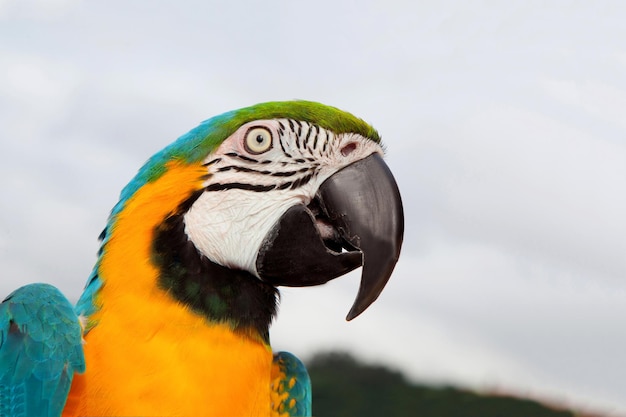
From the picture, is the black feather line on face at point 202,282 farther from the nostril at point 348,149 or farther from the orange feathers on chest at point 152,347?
the nostril at point 348,149

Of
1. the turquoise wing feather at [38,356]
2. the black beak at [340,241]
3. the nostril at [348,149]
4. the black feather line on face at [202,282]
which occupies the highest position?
the nostril at [348,149]

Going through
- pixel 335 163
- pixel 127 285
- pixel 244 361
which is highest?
pixel 335 163

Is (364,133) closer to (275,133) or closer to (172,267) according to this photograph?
(275,133)

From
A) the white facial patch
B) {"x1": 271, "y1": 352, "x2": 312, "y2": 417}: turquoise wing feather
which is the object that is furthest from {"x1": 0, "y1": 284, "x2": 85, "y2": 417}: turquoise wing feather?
{"x1": 271, "y1": 352, "x2": 312, "y2": 417}: turquoise wing feather

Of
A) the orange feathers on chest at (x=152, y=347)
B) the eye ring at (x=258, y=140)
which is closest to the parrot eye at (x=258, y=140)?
the eye ring at (x=258, y=140)

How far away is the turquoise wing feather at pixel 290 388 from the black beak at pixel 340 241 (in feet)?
1.37

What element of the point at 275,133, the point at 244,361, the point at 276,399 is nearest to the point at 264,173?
the point at 275,133

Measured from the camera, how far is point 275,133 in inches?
90.4

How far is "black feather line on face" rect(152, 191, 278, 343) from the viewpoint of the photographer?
2.15 meters

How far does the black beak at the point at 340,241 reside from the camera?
7.18ft

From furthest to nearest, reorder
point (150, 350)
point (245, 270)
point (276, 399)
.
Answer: point (276, 399) → point (245, 270) → point (150, 350)

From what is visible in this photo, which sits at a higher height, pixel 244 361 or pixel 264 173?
pixel 264 173

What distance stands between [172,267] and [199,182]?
0.97 ft

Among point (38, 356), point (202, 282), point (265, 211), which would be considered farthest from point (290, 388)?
point (38, 356)
